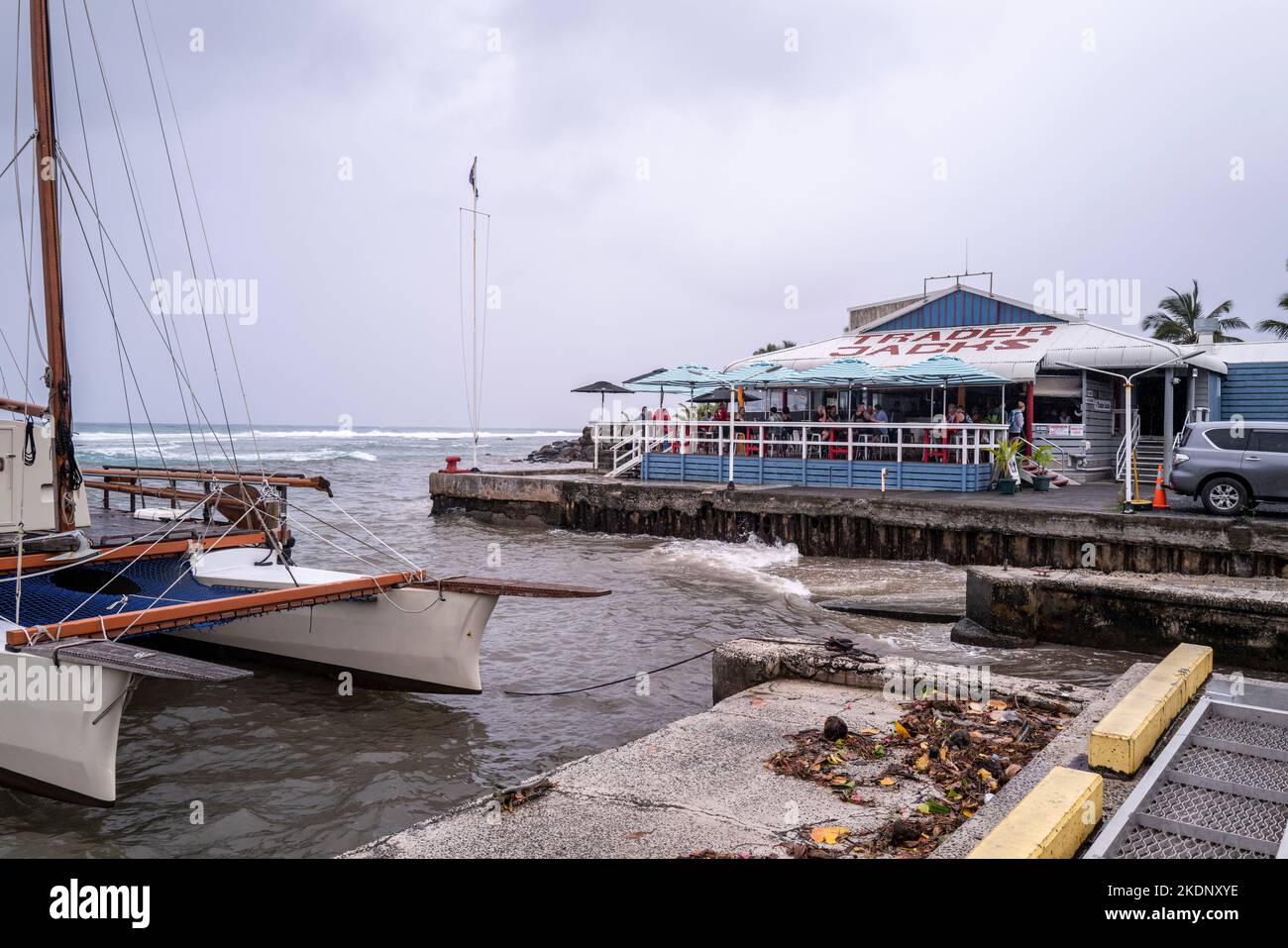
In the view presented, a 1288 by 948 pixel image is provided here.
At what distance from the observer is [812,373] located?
2062cm

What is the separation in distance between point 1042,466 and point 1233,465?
20.8 feet

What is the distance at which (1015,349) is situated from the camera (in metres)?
22.8

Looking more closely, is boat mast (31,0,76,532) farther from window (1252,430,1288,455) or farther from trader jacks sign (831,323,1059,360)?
trader jacks sign (831,323,1059,360)

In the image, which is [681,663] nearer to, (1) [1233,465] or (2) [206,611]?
(2) [206,611]

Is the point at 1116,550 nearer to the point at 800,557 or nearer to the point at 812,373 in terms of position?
the point at 800,557

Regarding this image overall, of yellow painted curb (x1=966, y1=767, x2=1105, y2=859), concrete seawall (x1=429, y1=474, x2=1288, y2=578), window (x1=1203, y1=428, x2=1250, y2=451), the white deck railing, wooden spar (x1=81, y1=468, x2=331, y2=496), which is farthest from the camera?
the white deck railing

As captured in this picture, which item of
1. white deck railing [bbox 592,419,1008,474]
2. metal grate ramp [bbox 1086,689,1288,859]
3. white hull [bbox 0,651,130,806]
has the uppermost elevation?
white deck railing [bbox 592,419,1008,474]

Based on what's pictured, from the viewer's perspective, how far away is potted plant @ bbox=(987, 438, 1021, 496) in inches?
712

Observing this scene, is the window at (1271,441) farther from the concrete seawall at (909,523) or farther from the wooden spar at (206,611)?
the wooden spar at (206,611)

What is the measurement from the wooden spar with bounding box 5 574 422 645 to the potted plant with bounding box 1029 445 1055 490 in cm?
1560

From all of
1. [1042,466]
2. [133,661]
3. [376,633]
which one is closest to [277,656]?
[376,633]

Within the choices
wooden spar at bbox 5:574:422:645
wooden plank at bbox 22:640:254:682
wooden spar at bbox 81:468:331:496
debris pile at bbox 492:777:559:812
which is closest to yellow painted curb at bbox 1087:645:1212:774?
debris pile at bbox 492:777:559:812

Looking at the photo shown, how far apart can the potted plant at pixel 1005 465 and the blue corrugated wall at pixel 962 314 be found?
8.29m

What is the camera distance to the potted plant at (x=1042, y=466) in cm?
1930
